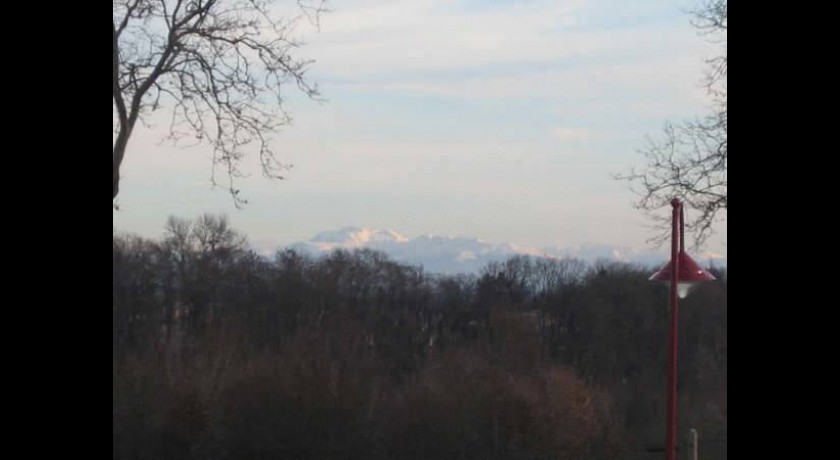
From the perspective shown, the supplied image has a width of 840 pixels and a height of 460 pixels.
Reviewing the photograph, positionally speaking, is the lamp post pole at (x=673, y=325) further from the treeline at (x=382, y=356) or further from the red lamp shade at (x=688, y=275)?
the treeline at (x=382, y=356)

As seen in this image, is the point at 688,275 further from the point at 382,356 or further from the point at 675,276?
the point at 382,356

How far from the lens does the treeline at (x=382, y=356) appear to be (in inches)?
901

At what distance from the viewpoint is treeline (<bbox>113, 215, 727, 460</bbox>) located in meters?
22.9

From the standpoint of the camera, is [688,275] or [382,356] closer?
[688,275]

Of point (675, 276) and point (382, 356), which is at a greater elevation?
point (675, 276)

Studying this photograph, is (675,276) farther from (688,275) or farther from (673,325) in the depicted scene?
(673,325)

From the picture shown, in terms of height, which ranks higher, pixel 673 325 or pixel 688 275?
pixel 688 275

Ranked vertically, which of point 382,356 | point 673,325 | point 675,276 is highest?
point 675,276

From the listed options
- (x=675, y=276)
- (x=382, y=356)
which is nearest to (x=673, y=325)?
(x=675, y=276)

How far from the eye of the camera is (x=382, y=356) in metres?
26.4

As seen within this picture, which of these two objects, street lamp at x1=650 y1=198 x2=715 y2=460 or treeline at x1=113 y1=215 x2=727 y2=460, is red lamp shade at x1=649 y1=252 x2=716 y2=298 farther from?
treeline at x1=113 y1=215 x2=727 y2=460

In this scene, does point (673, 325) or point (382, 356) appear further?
point (382, 356)
